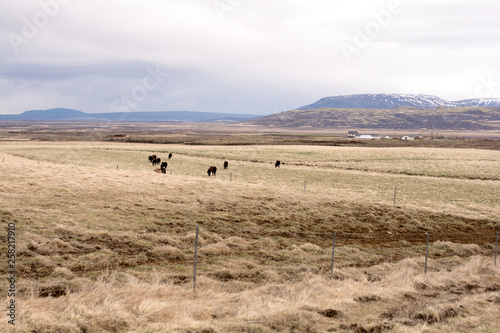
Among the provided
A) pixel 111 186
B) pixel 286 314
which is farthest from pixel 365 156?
pixel 286 314

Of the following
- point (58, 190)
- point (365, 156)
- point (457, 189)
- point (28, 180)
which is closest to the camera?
point (58, 190)

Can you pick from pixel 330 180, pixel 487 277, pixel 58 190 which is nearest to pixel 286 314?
pixel 487 277

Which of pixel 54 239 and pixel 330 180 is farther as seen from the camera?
pixel 330 180

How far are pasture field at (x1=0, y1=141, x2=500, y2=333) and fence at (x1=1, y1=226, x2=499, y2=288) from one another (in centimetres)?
6

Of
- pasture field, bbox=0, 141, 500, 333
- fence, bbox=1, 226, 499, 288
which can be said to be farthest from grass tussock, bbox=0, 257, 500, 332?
fence, bbox=1, 226, 499, 288

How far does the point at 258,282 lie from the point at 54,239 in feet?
22.6

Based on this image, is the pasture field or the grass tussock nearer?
the grass tussock

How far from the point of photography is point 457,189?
3709cm

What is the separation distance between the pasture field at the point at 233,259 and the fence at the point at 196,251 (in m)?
0.06

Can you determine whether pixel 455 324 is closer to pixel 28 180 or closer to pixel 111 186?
pixel 111 186

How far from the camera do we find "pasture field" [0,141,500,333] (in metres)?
8.52

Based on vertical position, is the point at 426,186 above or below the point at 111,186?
below

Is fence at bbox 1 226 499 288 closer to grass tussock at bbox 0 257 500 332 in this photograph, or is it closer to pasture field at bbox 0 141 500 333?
pasture field at bbox 0 141 500 333

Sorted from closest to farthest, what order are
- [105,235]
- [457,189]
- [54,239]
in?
[54,239]
[105,235]
[457,189]
